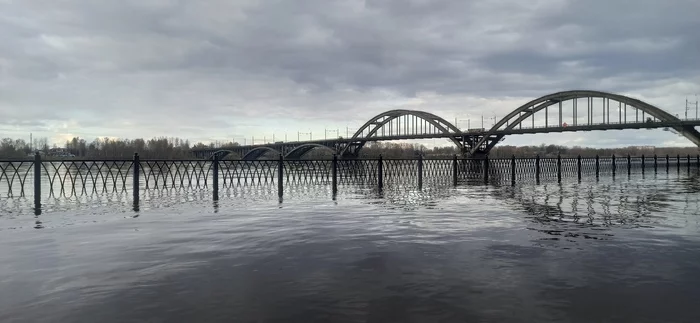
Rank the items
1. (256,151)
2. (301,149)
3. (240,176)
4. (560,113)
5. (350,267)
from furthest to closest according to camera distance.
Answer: (256,151)
(301,149)
(560,113)
(240,176)
(350,267)

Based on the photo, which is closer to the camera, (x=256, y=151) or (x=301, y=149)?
(x=301, y=149)

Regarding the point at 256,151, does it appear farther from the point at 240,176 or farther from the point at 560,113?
the point at 240,176

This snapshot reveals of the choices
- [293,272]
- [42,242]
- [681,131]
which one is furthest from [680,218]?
[681,131]

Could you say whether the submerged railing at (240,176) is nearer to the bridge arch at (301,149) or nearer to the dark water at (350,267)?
the dark water at (350,267)

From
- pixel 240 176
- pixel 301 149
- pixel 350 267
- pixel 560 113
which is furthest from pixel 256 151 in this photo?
pixel 350 267

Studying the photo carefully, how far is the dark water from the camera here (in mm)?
3818

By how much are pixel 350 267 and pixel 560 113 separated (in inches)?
3363

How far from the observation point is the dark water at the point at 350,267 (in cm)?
382

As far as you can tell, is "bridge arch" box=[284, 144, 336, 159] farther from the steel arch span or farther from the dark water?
the dark water

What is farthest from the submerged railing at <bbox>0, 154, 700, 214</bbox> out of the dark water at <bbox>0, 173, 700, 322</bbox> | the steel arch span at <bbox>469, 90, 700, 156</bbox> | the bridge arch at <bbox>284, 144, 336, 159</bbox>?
the bridge arch at <bbox>284, 144, 336, 159</bbox>

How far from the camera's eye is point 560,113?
80.3 m

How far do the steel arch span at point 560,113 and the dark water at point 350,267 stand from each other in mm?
67588

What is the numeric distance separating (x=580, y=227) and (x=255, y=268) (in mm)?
6219

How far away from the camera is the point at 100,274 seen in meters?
4.98
